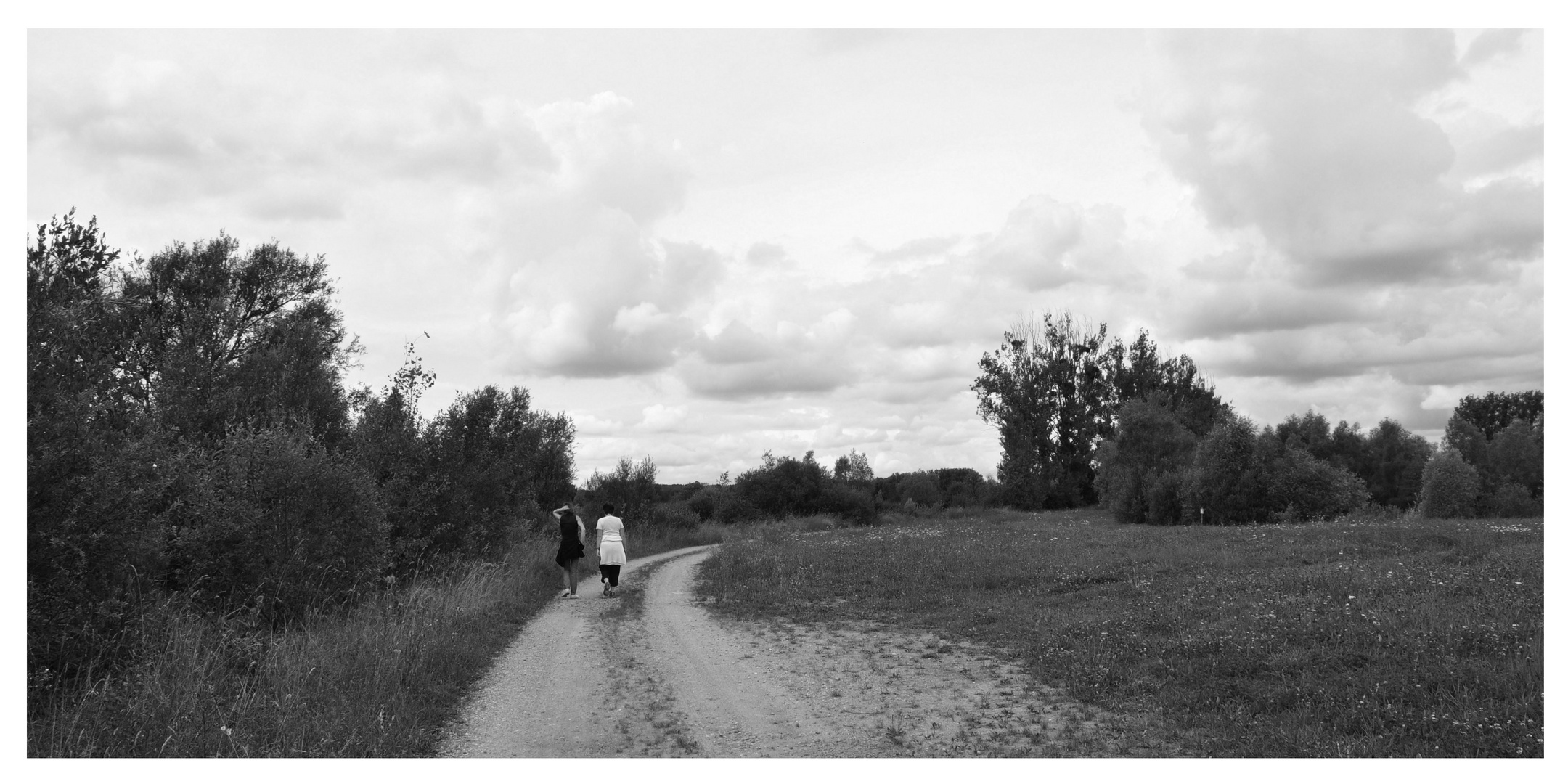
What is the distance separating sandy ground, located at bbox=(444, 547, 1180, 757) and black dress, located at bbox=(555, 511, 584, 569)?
16.0ft

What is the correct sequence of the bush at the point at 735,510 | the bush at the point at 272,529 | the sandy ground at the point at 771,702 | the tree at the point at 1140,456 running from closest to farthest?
the sandy ground at the point at 771,702
the bush at the point at 272,529
the tree at the point at 1140,456
the bush at the point at 735,510

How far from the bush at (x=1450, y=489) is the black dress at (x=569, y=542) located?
1571 inches

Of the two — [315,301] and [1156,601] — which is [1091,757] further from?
[315,301]

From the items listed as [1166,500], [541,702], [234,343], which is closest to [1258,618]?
[541,702]

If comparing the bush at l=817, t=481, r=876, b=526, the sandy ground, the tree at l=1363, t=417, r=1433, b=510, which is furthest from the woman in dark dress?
the tree at l=1363, t=417, r=1433, b=510

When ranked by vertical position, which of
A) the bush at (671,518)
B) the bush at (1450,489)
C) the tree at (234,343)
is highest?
the tree at (234,343)

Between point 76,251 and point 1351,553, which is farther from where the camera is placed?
point 1351,553

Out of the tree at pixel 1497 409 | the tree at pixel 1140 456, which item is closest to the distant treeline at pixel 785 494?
the tree at pixel 1140 456

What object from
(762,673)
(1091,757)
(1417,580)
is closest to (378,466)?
(762,673)

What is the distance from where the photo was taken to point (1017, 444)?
71.3 metres

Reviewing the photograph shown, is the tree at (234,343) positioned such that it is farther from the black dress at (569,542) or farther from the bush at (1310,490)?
the bush at (1310,490)

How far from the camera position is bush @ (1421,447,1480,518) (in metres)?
40.6

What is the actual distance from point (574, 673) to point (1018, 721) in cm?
515

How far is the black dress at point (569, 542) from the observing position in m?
18.7
